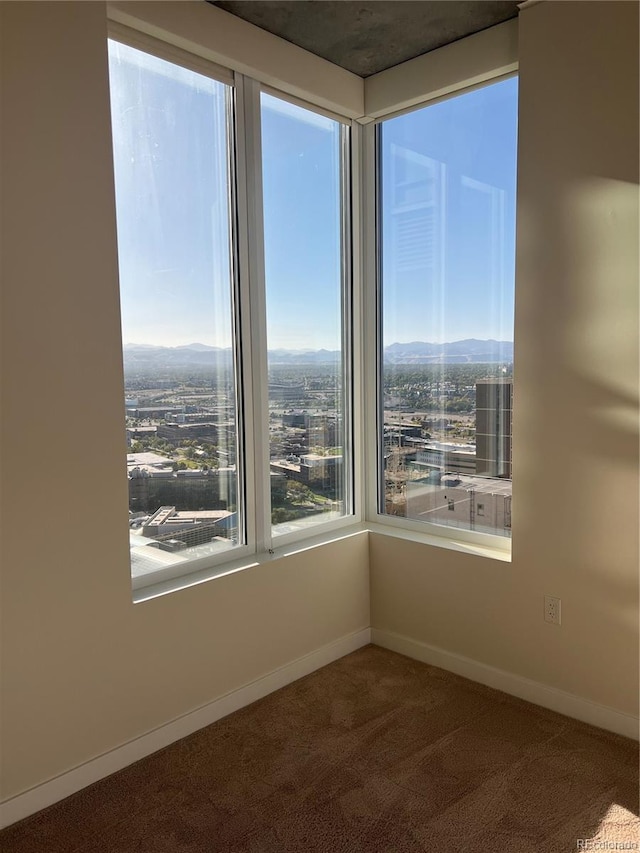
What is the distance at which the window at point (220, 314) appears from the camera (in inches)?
94.7

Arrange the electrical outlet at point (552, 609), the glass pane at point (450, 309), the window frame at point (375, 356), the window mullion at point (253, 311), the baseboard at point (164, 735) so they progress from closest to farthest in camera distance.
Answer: the baseboard at point (164, 735), the electrical outlet at point (552, 609), the window mullion at point (253, 311), the glass pane at point (450, 309), the window frame at point (375, 356)

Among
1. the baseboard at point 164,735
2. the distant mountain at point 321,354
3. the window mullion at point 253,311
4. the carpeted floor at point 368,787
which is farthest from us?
the window mullion at point 253,311

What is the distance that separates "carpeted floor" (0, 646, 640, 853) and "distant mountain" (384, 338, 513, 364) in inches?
58.5

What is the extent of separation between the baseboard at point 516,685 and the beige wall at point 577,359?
0.04 m

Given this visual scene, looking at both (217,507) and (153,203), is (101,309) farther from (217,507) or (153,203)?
(217,507)

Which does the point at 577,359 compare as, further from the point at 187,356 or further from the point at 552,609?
the point at 187,356

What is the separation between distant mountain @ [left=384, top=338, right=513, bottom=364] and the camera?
286cm

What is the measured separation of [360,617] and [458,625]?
0.55 meters

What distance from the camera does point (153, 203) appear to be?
2.42 meters

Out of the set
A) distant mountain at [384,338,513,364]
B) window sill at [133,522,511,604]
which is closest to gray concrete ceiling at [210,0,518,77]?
distant mountain at [384,338,513,364]

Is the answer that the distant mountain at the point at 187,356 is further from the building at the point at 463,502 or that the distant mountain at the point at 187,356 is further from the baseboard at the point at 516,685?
the baseboard at the point at 516,685

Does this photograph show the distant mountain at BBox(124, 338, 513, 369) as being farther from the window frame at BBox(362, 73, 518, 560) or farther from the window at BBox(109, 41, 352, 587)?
the window frame at BBox(362, 73, 518, 560)

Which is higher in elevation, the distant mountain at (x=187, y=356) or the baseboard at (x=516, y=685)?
the distant mountain at (x=187, y=356)

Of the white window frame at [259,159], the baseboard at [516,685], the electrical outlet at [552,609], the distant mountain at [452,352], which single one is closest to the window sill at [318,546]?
the white window frame at [259,159]
